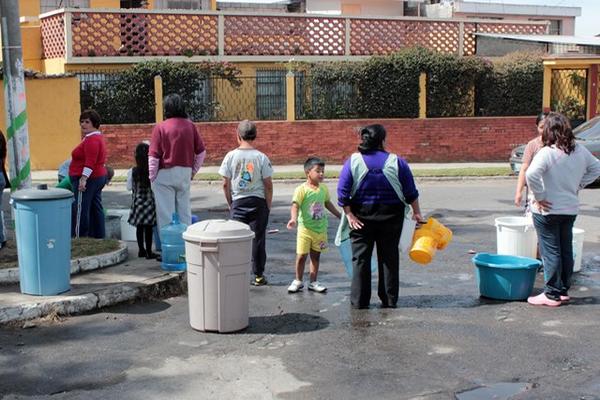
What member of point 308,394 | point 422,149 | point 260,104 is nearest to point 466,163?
point 422,149

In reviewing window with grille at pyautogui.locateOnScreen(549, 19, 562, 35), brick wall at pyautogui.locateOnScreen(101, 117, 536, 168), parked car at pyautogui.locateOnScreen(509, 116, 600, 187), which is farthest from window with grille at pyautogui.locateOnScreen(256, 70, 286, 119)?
window with grille at pyautogui.locateOnScreen(549, 19, 562, 35)

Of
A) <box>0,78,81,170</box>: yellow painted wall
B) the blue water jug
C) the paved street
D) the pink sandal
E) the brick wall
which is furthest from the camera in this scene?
the brick wall

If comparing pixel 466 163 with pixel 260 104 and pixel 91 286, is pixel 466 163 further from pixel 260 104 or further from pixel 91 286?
pixel 91 286

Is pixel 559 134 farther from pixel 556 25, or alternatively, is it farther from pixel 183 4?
pixel 556 25

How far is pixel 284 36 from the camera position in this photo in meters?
23.6

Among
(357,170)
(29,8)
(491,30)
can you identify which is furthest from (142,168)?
(491,30)

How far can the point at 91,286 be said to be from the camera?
7820 mm

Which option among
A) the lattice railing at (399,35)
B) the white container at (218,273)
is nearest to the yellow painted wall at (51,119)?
the lattice railing at (399,35)

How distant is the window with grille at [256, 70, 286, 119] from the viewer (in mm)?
22250

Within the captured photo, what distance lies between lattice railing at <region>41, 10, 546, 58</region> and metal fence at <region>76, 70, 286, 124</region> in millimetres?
1230

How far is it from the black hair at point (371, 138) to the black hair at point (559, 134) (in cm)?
155

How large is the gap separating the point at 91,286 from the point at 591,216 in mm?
8583

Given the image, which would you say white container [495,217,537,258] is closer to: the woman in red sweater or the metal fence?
the woman in red sweater

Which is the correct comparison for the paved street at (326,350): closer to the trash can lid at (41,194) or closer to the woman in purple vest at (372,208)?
the woman in purple vest at (372,208)
